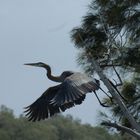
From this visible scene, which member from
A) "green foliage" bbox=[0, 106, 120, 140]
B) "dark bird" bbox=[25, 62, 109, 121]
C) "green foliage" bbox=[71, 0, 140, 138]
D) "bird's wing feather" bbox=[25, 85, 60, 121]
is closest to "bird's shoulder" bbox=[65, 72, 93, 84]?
"dark bird" bbox=[25, 62, 109, 121]

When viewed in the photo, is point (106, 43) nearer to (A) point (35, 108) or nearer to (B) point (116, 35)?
(B) point (116, 35)

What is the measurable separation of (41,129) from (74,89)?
31.6 metres

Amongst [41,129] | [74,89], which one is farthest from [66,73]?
[41,129]

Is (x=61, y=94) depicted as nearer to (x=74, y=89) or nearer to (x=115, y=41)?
(x=74, y=89)

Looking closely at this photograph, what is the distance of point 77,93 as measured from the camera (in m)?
6.66

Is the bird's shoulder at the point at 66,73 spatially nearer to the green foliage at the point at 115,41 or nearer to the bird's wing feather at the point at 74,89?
the bird's wing feather at the point at 74,89

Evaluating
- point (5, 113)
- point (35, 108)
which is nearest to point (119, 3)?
point (35, 108)

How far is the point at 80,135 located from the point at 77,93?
30455mm

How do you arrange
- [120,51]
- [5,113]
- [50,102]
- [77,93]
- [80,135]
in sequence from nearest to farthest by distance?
1. [77,93]
2. [50,102]
3. [120,51]
4. [80,135]
5. [5,113]

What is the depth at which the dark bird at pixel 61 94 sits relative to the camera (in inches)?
262

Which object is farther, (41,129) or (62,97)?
(41,129)

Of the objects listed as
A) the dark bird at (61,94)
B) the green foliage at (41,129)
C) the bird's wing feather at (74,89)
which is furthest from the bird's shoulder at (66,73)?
the green foliage at (41,129)

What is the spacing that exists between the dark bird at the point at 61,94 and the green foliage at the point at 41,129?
24832mm

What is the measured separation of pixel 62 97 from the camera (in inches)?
263
